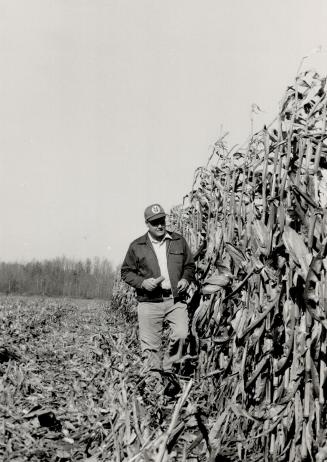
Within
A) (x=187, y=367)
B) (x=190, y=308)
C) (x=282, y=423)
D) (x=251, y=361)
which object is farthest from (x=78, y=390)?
(x=282, y=423)

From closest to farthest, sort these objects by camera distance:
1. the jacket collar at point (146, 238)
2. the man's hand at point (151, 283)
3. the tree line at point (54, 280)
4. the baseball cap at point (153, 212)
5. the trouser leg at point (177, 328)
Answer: the trouser leg at point (177, 328) < the man's hand at point (151, 283) < the baseball cap at point (153, 212) < the jacket collar at point (146, 238) < the tree line at point (54, 280)

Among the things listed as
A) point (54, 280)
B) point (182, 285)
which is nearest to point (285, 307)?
point (182, 285)

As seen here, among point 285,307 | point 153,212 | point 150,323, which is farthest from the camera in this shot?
point 150,323

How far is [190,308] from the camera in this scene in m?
5.82

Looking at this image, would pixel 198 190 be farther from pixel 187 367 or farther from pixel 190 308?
pixel 187 367

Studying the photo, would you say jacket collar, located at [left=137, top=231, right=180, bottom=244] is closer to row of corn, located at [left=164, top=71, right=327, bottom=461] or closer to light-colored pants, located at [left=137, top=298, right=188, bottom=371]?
light-colored pants, located at [left=137, top=298, right=188, bottom=371]

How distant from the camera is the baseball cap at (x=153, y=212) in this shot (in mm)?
5547

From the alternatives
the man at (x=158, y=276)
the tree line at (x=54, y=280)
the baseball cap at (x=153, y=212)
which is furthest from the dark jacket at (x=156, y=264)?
the tree line at (x=54, y=280)

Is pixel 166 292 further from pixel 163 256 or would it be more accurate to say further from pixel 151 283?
pixel 163 256

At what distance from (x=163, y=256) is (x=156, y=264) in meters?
0.11

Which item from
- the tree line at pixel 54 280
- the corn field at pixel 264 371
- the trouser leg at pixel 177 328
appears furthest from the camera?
the tree line at pixel 54 280

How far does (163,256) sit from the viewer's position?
5641mm

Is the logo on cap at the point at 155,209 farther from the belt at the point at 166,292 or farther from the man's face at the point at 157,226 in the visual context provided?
the belt at the point at 166,292

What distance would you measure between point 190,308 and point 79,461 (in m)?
2.84
